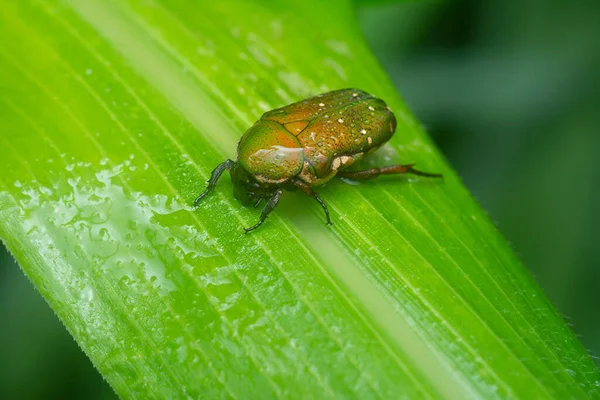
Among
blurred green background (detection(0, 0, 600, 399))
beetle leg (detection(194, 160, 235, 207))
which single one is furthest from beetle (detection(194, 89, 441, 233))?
blurred green background (detection(0, 0, 600, 399))

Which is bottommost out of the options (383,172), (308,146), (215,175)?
(383,172)

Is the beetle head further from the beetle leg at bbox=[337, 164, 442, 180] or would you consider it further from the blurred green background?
the blurred green background

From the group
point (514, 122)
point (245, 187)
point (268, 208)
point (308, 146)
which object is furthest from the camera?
point (514, 122)

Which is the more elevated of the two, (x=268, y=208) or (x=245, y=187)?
(x=245, y=187)

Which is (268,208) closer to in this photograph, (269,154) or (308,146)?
(269,154)

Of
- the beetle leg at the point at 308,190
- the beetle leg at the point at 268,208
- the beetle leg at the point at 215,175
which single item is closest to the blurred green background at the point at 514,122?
the beetle leg at the point at 215,175

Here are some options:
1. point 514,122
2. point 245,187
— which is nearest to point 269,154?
point 245,187
